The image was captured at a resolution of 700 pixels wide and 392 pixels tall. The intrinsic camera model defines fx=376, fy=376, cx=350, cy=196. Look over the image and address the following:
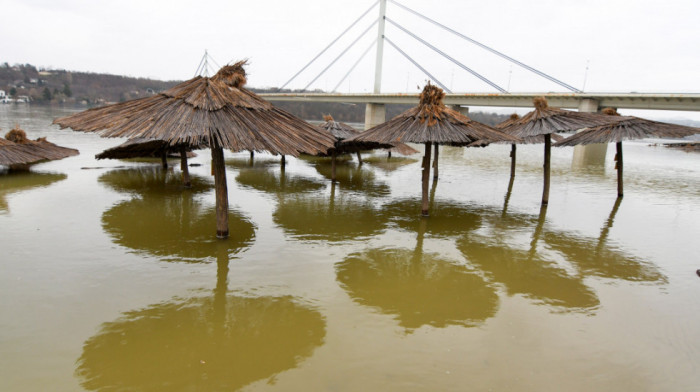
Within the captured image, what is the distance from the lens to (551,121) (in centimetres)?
1110

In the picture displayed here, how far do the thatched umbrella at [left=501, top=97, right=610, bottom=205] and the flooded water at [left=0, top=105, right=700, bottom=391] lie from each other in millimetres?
2439

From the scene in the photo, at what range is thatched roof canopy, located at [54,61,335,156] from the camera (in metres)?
6.45

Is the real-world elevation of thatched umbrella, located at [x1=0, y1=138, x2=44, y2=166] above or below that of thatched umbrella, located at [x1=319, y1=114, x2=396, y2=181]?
below

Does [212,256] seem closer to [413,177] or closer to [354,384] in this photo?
[354,384]

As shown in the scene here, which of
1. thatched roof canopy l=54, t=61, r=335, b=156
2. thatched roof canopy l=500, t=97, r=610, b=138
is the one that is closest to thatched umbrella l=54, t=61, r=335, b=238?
thatched roof canopy l=54, t=61, r=335, b=156

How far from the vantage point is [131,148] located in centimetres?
1419

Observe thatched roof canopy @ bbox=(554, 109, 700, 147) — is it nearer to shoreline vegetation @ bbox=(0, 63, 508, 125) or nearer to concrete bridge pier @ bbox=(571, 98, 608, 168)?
concrete bridge pier @ bbox=(571, 98, 608, 168)

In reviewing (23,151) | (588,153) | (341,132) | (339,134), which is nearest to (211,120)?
(339,134)

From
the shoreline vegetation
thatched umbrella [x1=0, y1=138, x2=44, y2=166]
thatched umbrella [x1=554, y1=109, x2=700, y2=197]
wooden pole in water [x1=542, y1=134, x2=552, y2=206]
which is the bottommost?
thatched umbrella [x1=0, y1=138, x2=44, y2=166]

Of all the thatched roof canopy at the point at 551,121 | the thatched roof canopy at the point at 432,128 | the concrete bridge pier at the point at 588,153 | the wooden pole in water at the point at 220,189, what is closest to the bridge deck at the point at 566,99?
the concrete bridge pier at the point at 588,153

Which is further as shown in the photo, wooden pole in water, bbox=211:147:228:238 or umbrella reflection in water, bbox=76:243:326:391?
wooden pole in water, bbox=211:147:228:238

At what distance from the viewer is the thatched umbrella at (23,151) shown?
1309 centimetres

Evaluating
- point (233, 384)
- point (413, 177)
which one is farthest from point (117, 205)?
point (413, 177)

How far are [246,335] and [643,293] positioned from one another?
6.54 meters
